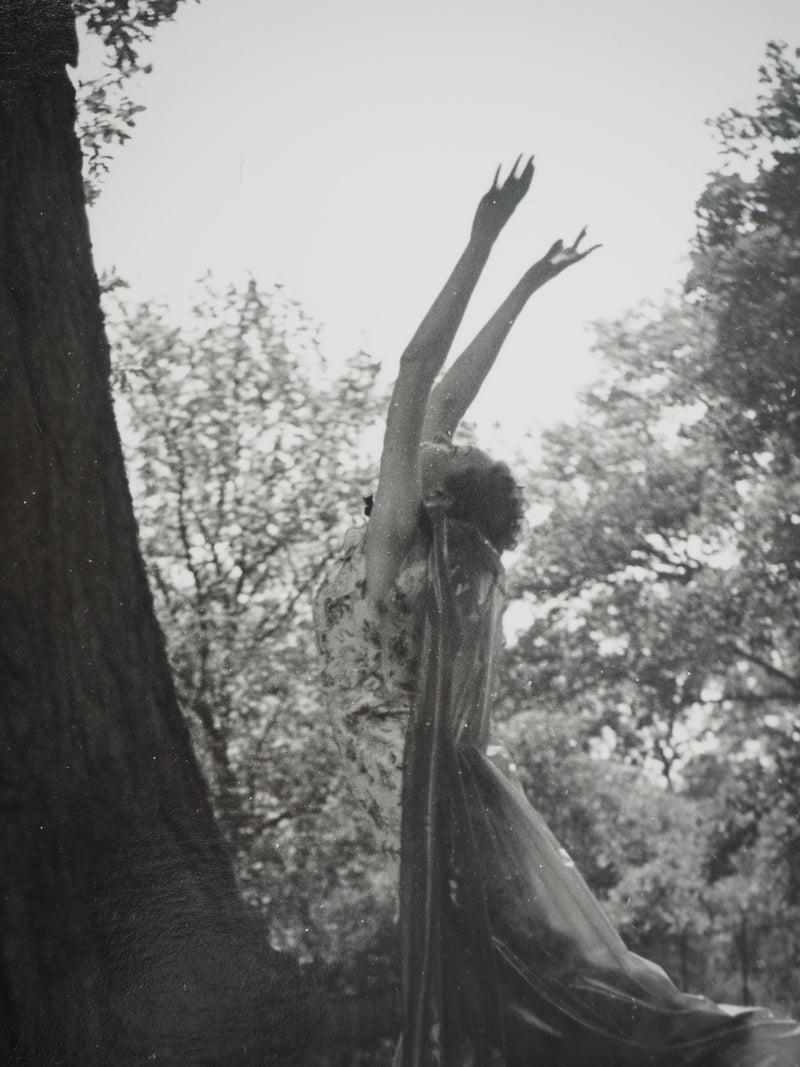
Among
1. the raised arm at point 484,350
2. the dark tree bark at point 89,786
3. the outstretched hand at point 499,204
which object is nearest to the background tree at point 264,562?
the dark tree bark at point 89,786

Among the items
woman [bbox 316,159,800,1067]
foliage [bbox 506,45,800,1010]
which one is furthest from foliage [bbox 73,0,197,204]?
foliage [bbox 506,45,800,1010]

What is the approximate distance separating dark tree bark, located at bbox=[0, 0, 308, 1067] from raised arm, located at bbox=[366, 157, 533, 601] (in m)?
0.52

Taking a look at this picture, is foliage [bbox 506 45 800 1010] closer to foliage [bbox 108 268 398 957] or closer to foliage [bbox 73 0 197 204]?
foliage [bbox 108 268 398 957]

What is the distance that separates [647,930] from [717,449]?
1.33m

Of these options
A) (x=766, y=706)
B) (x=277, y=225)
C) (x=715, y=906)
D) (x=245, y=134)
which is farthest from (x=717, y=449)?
(x=245, y=134)

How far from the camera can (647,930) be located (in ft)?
6.02

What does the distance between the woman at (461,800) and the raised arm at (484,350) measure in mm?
96

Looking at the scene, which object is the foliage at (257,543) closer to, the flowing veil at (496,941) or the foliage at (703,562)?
the flowing veil at (496,941)

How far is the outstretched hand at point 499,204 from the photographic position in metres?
1.80

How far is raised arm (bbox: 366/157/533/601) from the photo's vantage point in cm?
174

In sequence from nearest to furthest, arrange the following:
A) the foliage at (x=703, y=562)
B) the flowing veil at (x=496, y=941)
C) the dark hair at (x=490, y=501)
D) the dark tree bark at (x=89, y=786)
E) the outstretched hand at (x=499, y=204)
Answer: the flowing veil at (x=496, y=941) → the dark tree bark at (x=89, y=786) → the outstretched hand at (x=499, y=204) → the dark hair at (x=490, y=501) → the foliage at (x=703, y=562)

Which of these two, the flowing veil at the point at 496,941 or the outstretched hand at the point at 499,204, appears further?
the outstretched hand at the point at 499,204

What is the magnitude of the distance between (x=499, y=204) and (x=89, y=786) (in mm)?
1380

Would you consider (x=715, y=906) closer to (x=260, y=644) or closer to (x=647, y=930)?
(x=647, y=930)
